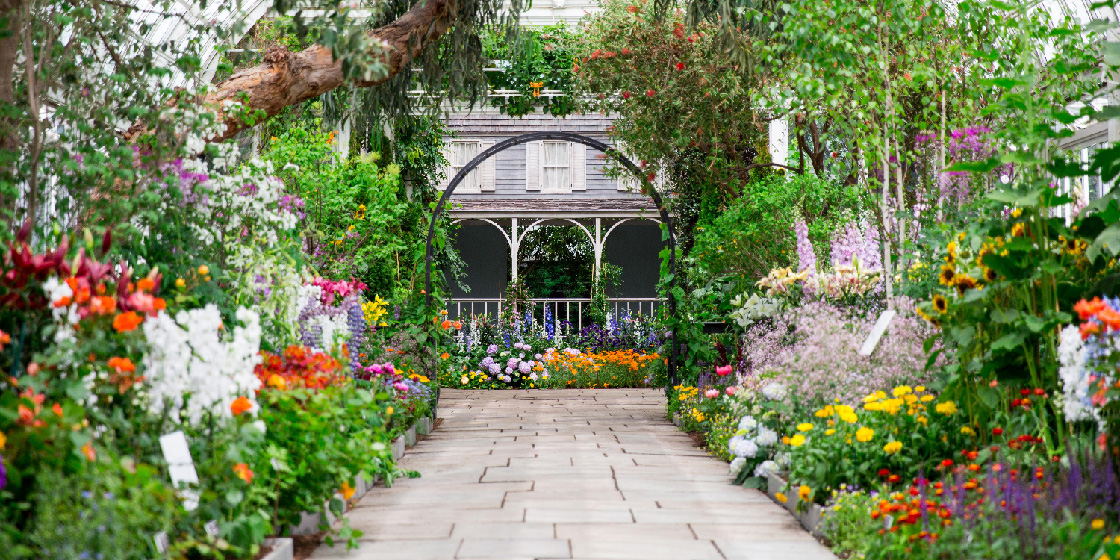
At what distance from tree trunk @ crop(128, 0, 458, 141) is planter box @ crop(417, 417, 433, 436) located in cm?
280

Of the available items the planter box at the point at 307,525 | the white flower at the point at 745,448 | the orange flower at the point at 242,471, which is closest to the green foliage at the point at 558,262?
the white flower at the point at 745,448

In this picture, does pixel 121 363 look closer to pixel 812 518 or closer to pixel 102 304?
pixel 102 304

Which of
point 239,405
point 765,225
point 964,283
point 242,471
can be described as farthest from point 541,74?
point 242,471

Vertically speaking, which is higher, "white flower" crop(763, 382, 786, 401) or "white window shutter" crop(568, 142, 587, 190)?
"white window shutter" crop(568, 142, 587, 190)

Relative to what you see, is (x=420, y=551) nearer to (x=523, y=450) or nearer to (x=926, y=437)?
(x=926, y=437)

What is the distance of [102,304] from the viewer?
2.66 m

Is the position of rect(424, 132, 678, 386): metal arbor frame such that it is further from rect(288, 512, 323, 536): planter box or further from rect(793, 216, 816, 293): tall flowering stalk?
rect(288, 512, 323, 536): planter box

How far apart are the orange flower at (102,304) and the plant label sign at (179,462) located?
0.41 m

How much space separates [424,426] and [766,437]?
3.29 metres

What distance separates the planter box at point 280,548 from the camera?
321cm

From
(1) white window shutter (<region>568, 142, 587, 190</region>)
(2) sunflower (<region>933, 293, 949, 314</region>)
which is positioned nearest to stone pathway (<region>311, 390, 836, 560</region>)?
(2) sunflower (<region>933, 293, 949, 314</region>)

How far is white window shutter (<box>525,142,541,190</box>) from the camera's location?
17.7 meters

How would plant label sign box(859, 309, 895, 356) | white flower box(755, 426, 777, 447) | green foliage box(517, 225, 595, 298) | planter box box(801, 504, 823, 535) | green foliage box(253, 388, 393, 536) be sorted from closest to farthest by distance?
1. green foliage box(253, 388, 393, 536)
2. planter box box(801, 504, 823, 535)
3. plant label sign box(859, 309, 895, 356)
4. white flower box(755, 426, 777, 447)
5. green foliage box(517, 225, 595, 298)

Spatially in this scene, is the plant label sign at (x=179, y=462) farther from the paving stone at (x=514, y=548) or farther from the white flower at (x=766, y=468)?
the white flower at (x=766, y=468)
